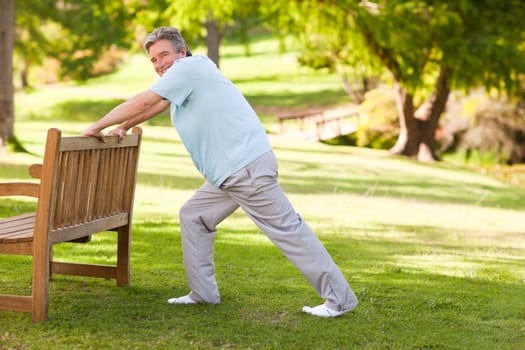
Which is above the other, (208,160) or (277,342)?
(208,160)

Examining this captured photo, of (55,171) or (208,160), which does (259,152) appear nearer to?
(208,160)

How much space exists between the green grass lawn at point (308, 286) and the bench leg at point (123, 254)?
11cm

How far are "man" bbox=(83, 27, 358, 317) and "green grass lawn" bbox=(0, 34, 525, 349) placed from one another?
423 mm

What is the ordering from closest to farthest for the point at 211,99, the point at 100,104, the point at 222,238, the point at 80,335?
the point at 80,335
the point at 211,99
the point at 222,238
the point at 100,104

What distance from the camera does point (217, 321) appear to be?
18.4 feet

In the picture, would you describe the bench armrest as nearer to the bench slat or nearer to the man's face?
the bench slat

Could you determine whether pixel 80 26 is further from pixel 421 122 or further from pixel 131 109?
pixel 131 109

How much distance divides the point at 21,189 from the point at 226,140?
1334 millimetres

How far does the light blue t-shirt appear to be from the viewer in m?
5.44

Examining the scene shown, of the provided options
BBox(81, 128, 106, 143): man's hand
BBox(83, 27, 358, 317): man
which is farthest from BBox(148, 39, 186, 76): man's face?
BBox(81, 128, 106, 143): man's hand

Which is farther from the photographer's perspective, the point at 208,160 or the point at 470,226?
the point at 470,226

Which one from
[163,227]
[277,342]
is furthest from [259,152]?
[163,227]

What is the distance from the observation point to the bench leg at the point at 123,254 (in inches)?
258

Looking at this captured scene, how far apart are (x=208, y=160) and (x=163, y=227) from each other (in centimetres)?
481
